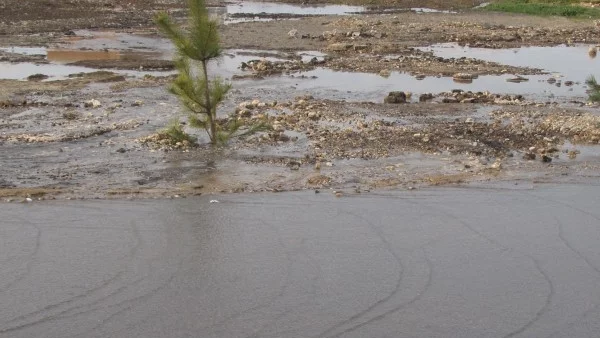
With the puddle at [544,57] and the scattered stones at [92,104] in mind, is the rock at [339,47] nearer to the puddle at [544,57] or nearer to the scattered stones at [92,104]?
the puddle at [544,57]

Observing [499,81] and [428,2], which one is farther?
[428,2]

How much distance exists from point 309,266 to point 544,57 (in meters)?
18.4

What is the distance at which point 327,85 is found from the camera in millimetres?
18734

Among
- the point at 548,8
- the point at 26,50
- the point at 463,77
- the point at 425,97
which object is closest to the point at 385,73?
the point at 463,77

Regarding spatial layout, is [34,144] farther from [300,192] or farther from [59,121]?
[300,192]

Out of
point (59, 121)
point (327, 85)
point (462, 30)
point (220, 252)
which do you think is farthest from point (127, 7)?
point (220, 252)

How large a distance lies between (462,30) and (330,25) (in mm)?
5559

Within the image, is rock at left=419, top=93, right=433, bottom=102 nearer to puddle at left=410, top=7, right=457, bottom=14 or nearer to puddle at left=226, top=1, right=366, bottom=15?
puddle at left=410, top=7, right=457, bottom=14

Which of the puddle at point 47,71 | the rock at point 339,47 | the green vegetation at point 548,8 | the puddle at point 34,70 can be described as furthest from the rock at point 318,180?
the green vegetation at point 548,8

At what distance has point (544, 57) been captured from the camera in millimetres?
24000

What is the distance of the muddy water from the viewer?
6492 mm

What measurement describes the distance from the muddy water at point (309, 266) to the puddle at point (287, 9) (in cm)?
3214

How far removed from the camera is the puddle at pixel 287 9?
41125mm

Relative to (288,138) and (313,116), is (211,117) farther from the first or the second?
(313,116)
